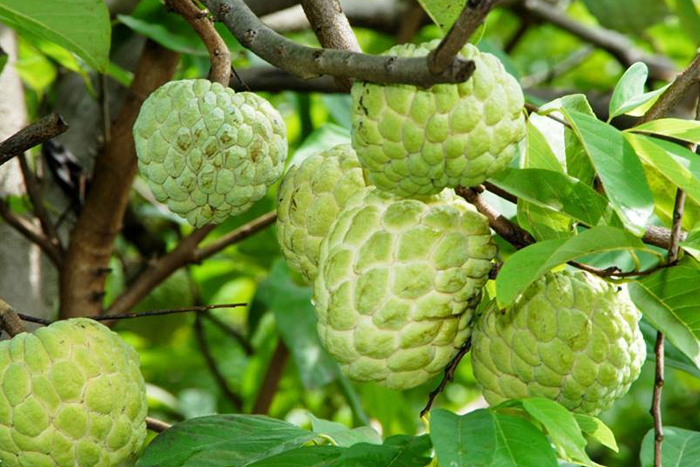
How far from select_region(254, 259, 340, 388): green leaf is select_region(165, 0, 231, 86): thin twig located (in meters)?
1.18

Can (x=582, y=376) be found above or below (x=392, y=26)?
above

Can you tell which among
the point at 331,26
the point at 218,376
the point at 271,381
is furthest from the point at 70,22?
the point at 218,376

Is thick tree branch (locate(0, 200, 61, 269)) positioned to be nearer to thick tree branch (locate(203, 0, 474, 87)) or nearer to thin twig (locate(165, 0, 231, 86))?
thin twig (locate(165, 0, 231, 86))

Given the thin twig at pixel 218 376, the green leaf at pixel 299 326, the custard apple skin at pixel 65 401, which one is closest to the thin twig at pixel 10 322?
the custard apple skin at pixel 65 401

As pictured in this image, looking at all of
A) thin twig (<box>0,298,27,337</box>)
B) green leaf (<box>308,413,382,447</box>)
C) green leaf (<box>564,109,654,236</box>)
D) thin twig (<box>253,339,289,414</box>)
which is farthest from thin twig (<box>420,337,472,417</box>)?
thin twig (<box>253,339,289,414</box>)

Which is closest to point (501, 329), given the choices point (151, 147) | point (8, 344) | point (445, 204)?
point (445, 204)

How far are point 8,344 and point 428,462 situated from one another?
58 cm

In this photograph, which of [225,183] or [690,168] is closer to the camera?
[690,168]

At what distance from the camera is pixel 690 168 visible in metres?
1.17

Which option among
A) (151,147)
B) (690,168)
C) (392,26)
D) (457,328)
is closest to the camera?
(690,168)

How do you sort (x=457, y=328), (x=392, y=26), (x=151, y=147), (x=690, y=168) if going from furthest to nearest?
(x=392, y=26) → (x=151, y=147) → (x=457, y=328) → (x=690, y=168)

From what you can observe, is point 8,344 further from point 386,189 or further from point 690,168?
point 690,168

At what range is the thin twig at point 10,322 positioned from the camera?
1400 mm

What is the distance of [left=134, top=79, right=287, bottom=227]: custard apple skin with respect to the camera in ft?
4.53
